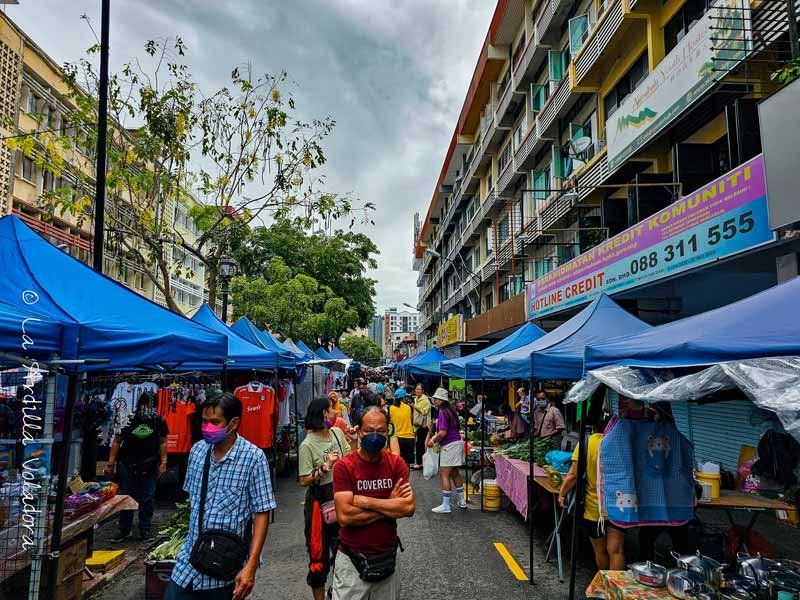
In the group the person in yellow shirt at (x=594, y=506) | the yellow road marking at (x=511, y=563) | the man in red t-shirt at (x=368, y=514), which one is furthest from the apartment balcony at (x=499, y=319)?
the man in red t-shirt at (x=368, y=514)

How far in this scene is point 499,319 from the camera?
23078 millimetres

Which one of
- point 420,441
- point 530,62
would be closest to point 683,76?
point 420,441

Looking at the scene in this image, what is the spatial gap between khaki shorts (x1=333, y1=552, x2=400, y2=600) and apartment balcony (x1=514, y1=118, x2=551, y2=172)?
19449 millimetres

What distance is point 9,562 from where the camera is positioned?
15.6 feet

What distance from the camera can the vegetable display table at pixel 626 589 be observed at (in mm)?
3889

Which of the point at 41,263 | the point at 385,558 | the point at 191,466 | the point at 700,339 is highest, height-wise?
the point at 41,263

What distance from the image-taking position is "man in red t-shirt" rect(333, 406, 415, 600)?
3.59 m

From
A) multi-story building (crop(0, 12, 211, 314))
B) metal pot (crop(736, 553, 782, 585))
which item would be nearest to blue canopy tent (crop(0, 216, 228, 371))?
metal pot (crop(736, 553, 782, 585))

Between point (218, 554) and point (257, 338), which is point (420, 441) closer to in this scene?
point (257, 338)

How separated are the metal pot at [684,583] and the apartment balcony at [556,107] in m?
16.2

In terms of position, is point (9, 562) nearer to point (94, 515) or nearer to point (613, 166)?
point (94, 515)

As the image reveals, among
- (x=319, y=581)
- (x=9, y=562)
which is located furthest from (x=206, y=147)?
(x=319, y=581)

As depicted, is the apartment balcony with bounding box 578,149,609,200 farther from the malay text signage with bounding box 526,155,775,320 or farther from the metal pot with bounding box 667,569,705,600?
the metal pot with bounding box 667,569,705,600

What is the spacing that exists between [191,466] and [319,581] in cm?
183
